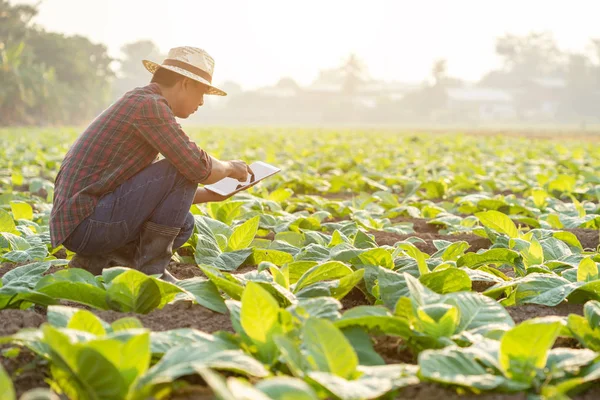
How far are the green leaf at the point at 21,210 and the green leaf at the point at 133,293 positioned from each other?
2070 millimetres

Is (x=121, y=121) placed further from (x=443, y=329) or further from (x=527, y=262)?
(x=527, y=262)

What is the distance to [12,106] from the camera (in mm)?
32406

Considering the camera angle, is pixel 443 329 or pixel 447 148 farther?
pixel 447 148

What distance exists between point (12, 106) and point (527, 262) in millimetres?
33839

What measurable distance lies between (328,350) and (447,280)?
2.73 feet

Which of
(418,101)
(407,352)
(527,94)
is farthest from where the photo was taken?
(527,94)

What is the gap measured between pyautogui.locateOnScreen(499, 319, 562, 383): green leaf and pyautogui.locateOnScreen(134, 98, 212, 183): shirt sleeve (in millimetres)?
1500

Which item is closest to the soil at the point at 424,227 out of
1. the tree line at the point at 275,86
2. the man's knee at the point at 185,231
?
the man's knee at the point at 185,231

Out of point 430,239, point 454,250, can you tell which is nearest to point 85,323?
point 454,250

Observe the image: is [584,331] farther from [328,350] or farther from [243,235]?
[243,235]

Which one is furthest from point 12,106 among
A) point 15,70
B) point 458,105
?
point 458,105

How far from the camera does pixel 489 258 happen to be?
2.81 meters

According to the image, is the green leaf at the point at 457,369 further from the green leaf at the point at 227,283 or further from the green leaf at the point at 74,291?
the green leaf at the point at 74,291

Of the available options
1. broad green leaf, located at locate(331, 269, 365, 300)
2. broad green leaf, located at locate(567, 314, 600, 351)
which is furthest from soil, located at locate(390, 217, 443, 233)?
broad green leaf, located at locate(567, 314, 600, 351)
